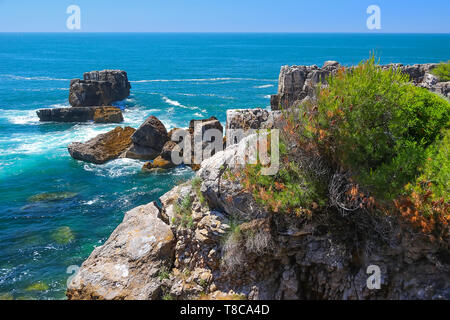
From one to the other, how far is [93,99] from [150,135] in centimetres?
2420

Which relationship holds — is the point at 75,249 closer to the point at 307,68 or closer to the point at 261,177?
the point at 261,177

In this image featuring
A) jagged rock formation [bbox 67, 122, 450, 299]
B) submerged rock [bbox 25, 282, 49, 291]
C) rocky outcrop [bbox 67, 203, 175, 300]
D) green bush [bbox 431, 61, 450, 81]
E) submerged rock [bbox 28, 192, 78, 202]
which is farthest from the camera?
submerged rock [bbox 28, 192, 78, 202]

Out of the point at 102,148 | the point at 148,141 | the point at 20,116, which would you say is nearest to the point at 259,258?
the point at 148,141

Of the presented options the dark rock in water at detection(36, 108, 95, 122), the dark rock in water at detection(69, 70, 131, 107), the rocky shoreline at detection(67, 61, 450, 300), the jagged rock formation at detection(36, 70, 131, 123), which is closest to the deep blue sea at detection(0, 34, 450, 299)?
the dark rock in water at detection(36, 108, 95, 122)

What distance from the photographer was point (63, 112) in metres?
48.1

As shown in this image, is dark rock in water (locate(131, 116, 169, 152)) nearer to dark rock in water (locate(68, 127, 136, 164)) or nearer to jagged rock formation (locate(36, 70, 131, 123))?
dark rock in water (locate(68, 127, 136, 164))

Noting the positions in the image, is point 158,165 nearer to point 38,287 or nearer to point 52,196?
point 52,196

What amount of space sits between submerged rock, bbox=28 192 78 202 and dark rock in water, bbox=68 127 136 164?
686 centimetres

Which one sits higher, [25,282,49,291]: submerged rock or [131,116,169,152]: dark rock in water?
[131,116,169,152]: dark rock in water

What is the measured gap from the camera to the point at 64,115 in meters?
48.1

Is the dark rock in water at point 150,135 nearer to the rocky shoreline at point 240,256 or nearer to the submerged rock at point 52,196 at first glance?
the submerged rock at point 52,196

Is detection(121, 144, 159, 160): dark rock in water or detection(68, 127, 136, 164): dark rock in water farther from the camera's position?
detection(121, 144, 159, 160): dark rock in water

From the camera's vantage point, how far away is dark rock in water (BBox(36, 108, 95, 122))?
157ft

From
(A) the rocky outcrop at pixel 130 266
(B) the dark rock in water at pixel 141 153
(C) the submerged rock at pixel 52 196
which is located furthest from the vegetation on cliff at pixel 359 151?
(B) the dark rock in water at pixel 141 153
